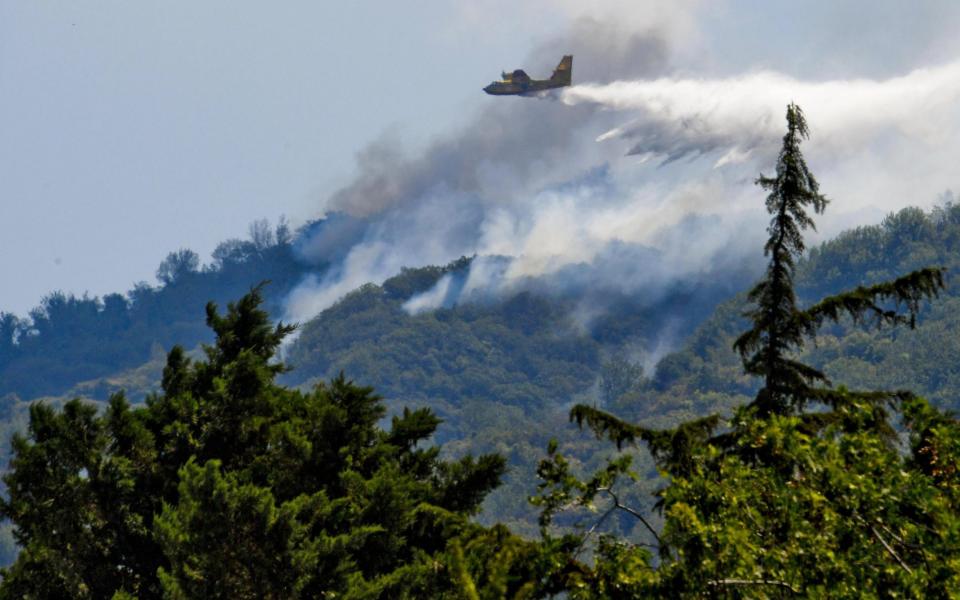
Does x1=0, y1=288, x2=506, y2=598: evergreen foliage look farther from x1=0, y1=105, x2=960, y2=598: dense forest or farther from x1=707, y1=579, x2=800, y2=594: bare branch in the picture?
x1=707, y1=579, x2=800, y2=594: bare branch

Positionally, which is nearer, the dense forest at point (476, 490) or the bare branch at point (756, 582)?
the bare branch at point (756, 582)

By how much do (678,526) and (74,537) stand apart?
24.5 m

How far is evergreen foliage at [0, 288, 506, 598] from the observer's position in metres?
34.7

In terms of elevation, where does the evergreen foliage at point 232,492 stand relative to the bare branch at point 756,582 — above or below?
above

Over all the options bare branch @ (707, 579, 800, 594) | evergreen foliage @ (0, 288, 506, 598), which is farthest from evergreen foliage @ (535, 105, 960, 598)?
evergreen foliage @ (0, 288, 506, 598)

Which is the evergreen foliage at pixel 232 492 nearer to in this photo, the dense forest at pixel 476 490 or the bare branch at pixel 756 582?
the dense forest at pixel 476 490

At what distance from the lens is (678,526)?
62.9 ft

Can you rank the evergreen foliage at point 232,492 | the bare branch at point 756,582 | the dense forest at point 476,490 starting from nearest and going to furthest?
the bare branch at point 756,582 → the dense forest at point 476,490 → the evergreen foliage at point 232,492

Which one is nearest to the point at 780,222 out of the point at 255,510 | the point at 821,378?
the point at 821,378

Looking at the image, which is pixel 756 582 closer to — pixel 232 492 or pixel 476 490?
pixel 232 492

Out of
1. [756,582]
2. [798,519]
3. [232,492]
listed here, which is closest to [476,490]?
[232,492]

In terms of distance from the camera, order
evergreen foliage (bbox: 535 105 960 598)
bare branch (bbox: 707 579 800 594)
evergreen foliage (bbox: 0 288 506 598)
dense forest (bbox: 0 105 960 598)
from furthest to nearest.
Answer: evergreen foliage (bbox: 0 288 506 598) < dense forest (bbox: 0 105 960 598) < bare branch (bbox: 707 579 800 594) < evergreen foliage (bbox: 535 105 960 598)

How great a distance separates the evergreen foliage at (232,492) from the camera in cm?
3466

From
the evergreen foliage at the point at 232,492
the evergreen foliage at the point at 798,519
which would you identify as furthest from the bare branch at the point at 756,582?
the evergreen foliage at the point at 232,492
